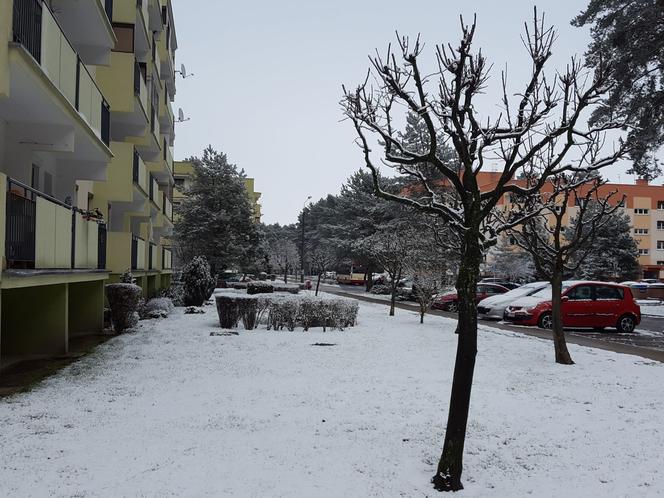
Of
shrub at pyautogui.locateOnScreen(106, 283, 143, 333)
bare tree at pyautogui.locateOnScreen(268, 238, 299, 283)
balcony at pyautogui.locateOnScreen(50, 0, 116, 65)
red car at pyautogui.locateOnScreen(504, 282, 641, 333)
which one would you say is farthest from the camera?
bare tree at pyautogui.locateOnScreen(268, 238, 299, 283)

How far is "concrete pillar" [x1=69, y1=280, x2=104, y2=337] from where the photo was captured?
1341 centimetres

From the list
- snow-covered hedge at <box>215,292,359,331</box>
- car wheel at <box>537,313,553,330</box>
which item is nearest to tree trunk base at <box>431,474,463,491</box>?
snow-covered hedge at <box>215,292,359,331</box>

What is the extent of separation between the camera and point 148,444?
5.21m

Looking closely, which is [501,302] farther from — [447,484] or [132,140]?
[447,484]

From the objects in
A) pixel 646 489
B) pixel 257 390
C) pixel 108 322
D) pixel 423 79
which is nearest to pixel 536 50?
pixel 423 79

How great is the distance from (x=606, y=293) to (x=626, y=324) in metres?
1.12

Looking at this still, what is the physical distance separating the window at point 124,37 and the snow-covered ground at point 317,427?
31.0ft

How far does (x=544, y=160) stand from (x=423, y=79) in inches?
234

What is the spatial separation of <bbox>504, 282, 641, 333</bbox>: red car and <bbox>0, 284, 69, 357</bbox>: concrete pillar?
13934 mm

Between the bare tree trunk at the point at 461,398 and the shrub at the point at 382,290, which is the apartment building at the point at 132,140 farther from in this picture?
the shrub at the point at 382,290

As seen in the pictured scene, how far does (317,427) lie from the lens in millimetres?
5906

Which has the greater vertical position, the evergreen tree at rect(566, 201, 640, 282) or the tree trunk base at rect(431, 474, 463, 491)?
A: the evergreen tree at rect(566, 201, 640, 282)

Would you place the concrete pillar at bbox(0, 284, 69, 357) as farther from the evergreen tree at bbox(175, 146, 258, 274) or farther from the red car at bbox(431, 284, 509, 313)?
the evergreen tree at bbox(175, 146, 258, 274)

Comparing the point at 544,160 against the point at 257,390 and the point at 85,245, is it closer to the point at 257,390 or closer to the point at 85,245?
the point at 257,390
